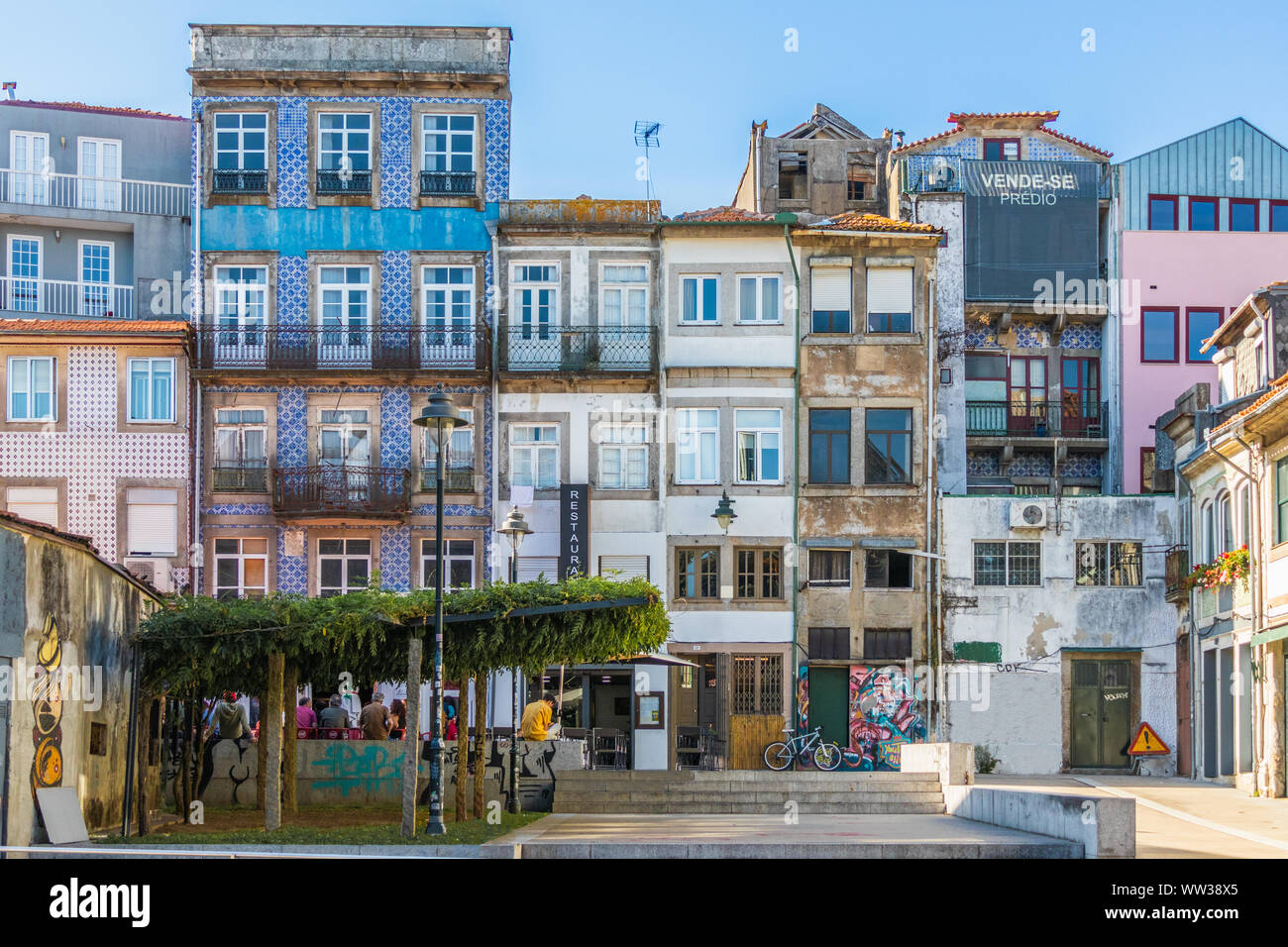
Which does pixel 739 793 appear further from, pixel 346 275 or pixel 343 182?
pixel 343 182

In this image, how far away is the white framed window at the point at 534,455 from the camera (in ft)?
135

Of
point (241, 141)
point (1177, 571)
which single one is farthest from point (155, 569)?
point (1177, 571)

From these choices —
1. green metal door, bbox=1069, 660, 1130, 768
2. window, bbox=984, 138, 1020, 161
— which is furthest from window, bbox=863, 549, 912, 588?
window, bbox=984, 138, 1020, 161

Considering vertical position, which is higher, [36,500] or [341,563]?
[36,500]

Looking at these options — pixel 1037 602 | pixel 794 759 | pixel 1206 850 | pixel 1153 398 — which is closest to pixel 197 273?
pixel 794 759

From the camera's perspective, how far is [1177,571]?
130ft

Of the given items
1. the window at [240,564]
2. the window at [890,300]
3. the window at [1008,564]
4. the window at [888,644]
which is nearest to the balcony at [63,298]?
the window at [240,564]

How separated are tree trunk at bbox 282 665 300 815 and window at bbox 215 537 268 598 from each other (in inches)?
630

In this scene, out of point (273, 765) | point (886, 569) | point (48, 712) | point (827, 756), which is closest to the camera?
point (48, 712)

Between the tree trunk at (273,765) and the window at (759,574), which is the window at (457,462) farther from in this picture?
the tree trunk at (273,765)

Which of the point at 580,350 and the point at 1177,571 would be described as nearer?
the point at 1177,571

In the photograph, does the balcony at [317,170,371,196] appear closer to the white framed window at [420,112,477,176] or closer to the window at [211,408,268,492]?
the white framed window at [420,112,477,176]

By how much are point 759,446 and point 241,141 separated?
14190 millimetres

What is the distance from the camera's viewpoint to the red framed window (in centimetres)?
4503
